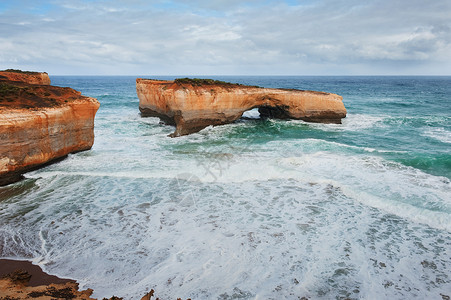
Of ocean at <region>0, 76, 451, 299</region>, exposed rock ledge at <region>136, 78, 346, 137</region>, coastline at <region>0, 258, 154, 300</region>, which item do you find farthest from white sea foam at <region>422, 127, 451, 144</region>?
coastline at <region>0, 258, 154, 300</region>

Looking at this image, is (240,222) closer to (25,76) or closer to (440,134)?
(25,76)

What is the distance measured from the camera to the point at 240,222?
345 inches

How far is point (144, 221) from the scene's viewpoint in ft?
28.9

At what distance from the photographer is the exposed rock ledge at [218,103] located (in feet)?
64.0

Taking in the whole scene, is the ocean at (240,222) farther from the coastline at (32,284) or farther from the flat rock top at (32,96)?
the flat rock top at (32,96)

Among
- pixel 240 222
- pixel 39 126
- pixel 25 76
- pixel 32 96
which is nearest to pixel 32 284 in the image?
pixel 240 222

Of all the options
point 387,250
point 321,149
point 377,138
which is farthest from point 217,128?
point 387,250

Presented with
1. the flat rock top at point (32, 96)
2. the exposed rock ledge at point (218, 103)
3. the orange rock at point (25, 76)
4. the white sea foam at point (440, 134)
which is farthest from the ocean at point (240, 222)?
the orange rock at point (25, 76)

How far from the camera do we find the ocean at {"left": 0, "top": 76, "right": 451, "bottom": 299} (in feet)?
21.3

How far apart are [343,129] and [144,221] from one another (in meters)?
17.3

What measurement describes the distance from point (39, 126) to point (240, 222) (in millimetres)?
8463

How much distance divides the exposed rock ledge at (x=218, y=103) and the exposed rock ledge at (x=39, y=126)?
20.9ft

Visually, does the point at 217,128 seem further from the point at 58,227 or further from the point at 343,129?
the point at 58,227

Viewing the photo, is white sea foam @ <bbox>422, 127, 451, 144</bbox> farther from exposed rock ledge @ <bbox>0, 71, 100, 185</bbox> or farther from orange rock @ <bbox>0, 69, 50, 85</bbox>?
orange rock @ <bbox>0, 69, 50, 85</bbox>
